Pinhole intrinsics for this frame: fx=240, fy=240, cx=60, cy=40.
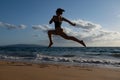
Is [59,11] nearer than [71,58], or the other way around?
[59,11]

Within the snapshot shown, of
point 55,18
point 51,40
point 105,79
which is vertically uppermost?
point 55,18

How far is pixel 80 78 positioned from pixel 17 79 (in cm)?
243

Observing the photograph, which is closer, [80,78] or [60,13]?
[60,13]

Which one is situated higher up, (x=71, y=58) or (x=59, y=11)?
(x=59, y=11)

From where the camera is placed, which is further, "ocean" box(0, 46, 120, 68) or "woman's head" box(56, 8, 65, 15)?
"ocean" box(0, 46, 120, 68)

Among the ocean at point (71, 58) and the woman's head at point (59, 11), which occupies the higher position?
the woman's head at point (59, 11)

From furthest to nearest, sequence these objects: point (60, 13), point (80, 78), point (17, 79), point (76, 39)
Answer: point (80, 78) < point (17, 79) < point (76, 39) < point (60, 13)

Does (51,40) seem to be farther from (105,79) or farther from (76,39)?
(105,79)

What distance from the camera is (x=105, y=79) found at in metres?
9.52

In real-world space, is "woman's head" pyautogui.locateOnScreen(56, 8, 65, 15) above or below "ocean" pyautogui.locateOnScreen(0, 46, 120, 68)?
above

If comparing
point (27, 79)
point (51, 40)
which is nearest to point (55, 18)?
point (51, 40)

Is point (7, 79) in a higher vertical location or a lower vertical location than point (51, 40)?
lower

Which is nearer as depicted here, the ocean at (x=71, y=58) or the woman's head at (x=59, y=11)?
the woman's head at (x=59, y=11)

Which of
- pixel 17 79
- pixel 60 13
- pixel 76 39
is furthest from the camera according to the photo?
pixel 17 79
